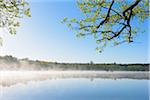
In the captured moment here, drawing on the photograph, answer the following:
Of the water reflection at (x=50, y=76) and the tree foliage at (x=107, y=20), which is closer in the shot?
the tree foliage at (x=107, y=20)

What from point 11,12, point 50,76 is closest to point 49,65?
point 50,76

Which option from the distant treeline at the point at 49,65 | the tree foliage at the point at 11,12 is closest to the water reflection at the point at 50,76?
the distant treeline at the point at 49,65

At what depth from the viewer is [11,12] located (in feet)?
30.2

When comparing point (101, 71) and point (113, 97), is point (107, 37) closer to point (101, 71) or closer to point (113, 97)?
point (113, 97)

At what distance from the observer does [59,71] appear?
63.2 m

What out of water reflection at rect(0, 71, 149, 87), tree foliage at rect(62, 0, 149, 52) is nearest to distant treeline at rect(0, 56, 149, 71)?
water reflection at rect(0, 71, 149, 87)

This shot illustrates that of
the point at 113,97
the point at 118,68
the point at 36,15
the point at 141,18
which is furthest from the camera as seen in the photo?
the point at 118,68

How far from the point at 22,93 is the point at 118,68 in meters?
26.7

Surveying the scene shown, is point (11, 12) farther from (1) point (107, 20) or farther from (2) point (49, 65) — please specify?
(2) point (49, 65)

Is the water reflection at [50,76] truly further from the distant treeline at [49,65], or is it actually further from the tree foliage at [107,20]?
the tree foliage at [107,20]

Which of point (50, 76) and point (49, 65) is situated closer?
point (50, 76)

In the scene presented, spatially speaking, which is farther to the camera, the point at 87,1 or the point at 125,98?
the point at 125,98

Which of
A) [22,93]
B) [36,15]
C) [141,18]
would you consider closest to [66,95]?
[22,93]

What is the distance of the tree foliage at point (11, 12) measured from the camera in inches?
358
